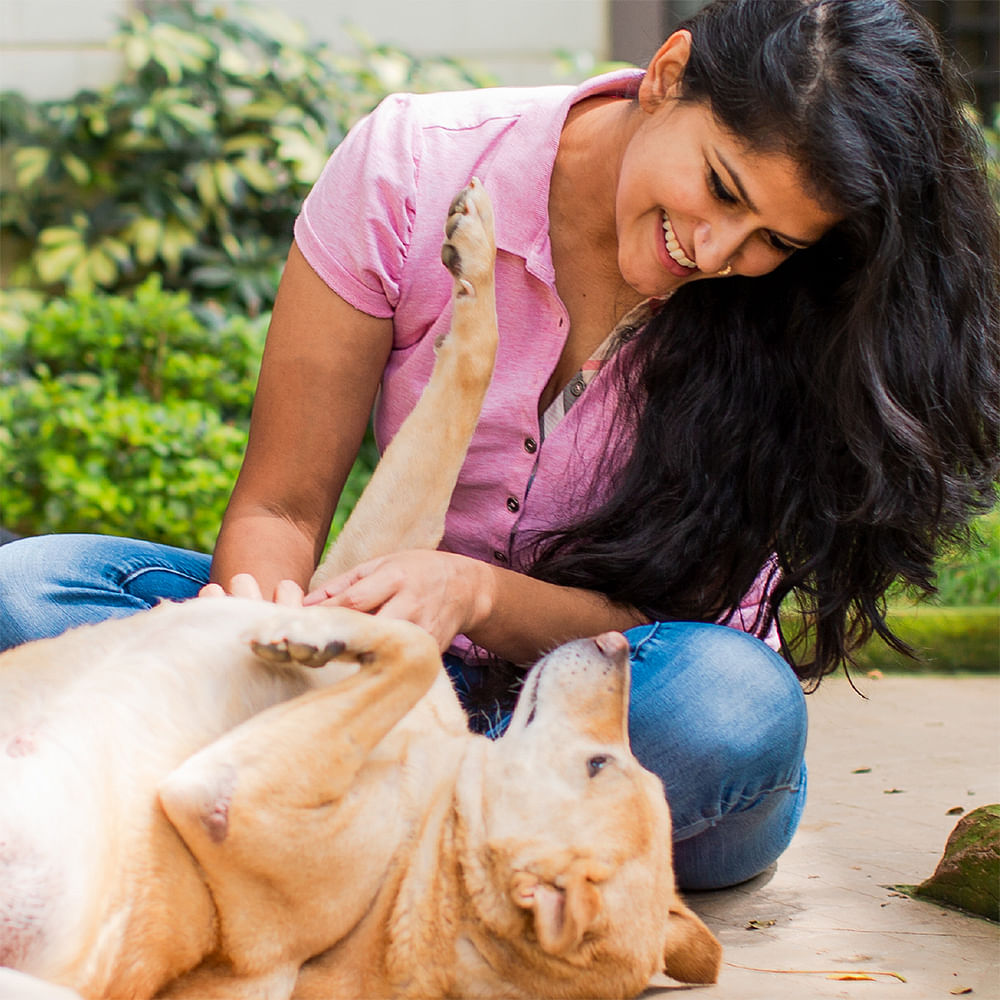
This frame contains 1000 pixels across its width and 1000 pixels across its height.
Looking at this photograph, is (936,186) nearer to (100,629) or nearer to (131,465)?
(100,629)

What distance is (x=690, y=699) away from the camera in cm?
226

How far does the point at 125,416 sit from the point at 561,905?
9.71ft

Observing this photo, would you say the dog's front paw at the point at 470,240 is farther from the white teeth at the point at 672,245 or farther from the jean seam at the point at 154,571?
the jean seam at the point at 154,571

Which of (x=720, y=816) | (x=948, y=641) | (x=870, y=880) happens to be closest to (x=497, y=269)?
(x=720, y=816)

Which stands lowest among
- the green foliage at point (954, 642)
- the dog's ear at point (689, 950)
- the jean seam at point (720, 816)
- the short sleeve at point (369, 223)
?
the green foliage at point (954, 642)

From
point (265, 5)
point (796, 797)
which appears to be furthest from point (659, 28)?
point (796, 797)

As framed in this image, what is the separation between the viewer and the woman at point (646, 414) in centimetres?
227

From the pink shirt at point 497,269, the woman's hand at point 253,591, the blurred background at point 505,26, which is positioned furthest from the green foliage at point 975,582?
the woman's hand at point 253,591

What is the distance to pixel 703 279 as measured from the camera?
249cm

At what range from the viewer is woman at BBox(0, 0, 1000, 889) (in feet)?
7.46

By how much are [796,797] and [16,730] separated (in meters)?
1.55

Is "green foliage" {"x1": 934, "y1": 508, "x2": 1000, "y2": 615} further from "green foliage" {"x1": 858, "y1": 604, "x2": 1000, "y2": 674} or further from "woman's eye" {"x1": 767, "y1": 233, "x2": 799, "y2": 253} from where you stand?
"woman's eye" {"x1": 767, "y1": 233, "x2": 799, "y2": 253}

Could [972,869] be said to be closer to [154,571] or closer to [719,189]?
[719,189]

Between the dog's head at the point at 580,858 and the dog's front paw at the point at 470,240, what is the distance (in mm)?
738
